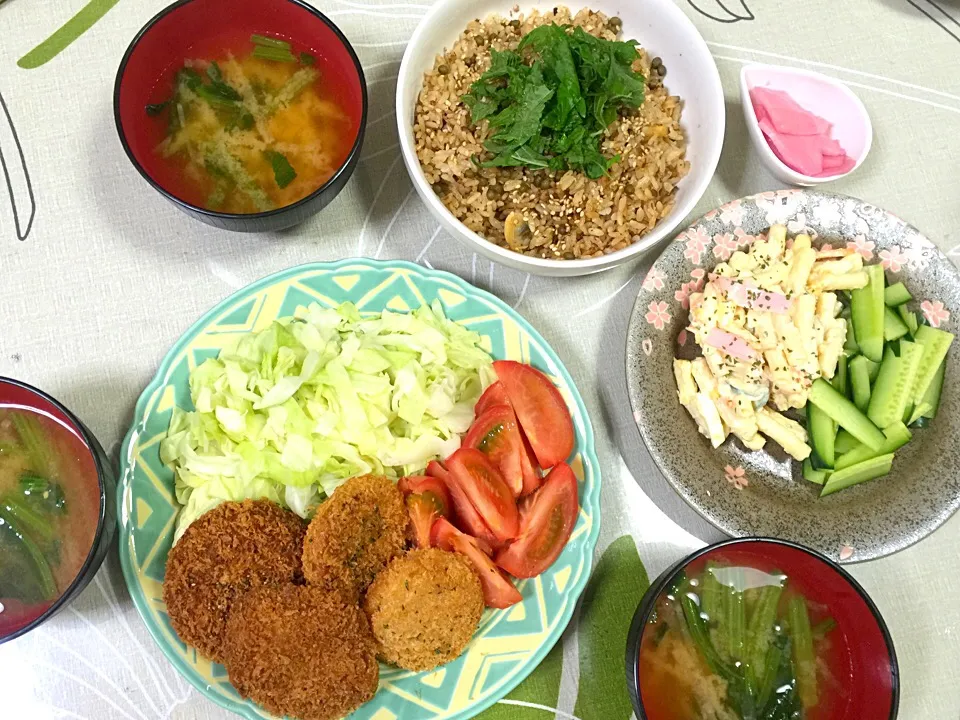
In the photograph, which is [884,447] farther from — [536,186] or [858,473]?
[536,186]

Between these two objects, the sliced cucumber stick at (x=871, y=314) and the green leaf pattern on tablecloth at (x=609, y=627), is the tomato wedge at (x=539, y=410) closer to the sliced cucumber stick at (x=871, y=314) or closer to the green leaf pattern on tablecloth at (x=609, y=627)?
the green leaf pattern on tablecloth at (x=609, y=627)

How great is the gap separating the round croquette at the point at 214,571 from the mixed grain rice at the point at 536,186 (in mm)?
706

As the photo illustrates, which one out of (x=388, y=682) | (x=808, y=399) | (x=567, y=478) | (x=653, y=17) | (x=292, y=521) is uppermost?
(x=653, y=17)

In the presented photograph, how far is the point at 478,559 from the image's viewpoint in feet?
4.41

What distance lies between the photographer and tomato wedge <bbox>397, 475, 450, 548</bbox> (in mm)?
1342

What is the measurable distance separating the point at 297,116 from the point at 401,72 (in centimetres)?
25

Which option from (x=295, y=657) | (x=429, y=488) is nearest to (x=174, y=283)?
(x=429, y=488)

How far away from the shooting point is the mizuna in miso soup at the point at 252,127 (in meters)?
1.45

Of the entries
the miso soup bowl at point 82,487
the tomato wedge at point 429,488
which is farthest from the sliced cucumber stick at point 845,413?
the miso soup bowl at point 82,487

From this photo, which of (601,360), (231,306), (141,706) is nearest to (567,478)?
(601,360)

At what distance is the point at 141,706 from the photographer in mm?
1447

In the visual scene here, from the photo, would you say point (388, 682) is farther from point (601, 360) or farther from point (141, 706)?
point (601, 360)

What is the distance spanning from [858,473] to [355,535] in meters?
1.01

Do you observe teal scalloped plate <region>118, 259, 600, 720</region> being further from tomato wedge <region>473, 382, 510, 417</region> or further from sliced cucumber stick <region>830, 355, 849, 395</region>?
sliced cucumber stick <region>830, 355, 849, 395</region>
